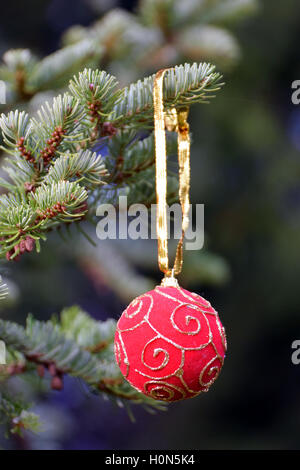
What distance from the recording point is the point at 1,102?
1178 millimetres

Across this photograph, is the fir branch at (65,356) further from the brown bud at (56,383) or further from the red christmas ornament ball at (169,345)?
the red christmas ornament ball at (169,345)

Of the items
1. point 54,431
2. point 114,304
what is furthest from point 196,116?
point 54,431

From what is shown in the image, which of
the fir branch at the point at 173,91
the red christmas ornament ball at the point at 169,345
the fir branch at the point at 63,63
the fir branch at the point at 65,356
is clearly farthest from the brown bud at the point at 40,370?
the fir branch at the point at 63,63

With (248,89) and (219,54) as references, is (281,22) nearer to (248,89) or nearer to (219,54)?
(248,89)

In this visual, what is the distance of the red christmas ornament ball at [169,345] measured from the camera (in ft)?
2.68

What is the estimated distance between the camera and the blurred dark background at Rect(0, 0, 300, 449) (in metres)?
3.25

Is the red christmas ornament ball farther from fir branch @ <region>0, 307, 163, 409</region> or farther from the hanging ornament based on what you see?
fir branch @ <region>0, 307, 163, 409</region>

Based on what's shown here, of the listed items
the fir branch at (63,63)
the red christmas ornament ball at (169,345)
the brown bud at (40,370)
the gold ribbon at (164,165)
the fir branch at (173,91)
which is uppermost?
the fir branch at (63,63)

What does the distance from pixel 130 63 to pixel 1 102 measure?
1.90 feet

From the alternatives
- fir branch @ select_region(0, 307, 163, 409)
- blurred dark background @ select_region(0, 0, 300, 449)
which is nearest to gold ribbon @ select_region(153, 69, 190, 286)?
fir branch @ select_region(0, 307, 163, 409)

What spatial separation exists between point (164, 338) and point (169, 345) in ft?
0.04

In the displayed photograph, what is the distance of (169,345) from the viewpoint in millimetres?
813

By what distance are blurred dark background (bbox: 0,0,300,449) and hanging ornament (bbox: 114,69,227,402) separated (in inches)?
84.3

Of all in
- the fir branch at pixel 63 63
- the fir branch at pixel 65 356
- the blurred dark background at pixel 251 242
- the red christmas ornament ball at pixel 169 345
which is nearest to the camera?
Answer: the red christmas ornament ball at pixel 169 345
